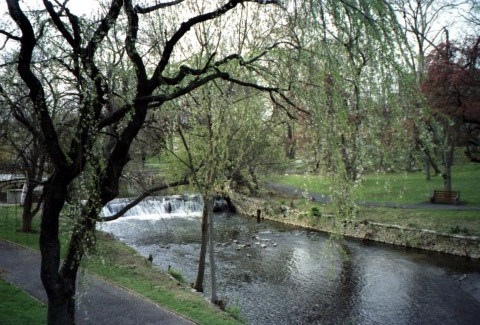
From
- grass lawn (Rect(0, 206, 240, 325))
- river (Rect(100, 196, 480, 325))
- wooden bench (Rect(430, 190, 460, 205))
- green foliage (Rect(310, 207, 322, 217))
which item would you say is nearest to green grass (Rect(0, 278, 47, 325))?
grass lawn (Rect(0, 206, 240, 325))

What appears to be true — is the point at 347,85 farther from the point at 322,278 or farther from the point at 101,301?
the point at 322,278

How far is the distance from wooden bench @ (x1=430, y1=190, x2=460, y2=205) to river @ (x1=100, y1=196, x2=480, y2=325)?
209 inches

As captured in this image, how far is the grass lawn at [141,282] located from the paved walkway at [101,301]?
0.29 m

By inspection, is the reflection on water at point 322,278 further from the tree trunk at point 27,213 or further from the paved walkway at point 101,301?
the tree trunk at point 27,213

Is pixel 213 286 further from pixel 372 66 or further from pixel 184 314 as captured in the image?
pixel 372 66

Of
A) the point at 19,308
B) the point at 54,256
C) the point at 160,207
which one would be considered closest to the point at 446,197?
the point at 160,207

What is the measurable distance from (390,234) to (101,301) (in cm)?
1311

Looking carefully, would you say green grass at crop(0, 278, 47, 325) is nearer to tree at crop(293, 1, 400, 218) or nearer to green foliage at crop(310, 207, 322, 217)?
tree at crop(293, 1, 400, 218)

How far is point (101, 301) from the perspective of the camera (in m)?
9.45

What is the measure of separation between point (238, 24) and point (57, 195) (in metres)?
7.09

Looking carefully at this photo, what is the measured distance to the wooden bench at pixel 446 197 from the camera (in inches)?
828

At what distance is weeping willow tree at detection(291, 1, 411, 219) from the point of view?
138 inches

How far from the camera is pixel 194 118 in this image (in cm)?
1132

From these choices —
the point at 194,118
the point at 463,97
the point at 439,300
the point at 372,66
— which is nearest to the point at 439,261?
the point at 439,300
